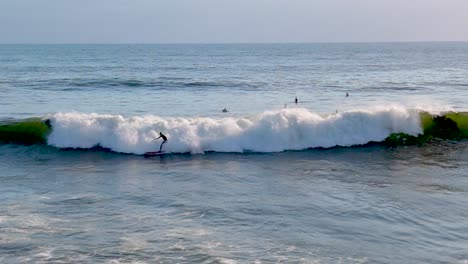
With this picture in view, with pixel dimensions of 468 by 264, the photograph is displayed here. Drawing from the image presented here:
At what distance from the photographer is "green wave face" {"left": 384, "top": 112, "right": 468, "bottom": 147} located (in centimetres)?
2525

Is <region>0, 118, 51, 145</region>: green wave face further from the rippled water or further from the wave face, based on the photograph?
the rippled water

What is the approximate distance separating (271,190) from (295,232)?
4.14m

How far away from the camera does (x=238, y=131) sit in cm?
2489

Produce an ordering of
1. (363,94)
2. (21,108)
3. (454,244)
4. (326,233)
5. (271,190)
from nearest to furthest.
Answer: (454,244) < (326,233) < (271,190) < (21,108) < (363,94)

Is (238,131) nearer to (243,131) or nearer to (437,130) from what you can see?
(243,131)

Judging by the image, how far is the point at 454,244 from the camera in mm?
12062

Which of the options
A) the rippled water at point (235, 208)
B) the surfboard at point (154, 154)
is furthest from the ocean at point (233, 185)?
the surfboard at point (154, 154)

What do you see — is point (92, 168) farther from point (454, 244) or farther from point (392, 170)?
point (454, 244)

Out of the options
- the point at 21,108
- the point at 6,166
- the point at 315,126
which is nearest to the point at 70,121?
the point at 6,166

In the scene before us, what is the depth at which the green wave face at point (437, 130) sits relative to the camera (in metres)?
→ 25.2

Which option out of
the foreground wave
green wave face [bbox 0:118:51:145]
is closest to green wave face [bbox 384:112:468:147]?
the foreground wave

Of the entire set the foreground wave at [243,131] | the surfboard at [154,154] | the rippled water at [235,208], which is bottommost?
the rippled water at [235,208]

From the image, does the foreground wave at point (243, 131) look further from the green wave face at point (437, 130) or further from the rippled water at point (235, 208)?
the rippled water at point (235, 208)

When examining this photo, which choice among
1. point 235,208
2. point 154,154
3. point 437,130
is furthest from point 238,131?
point 235,208
